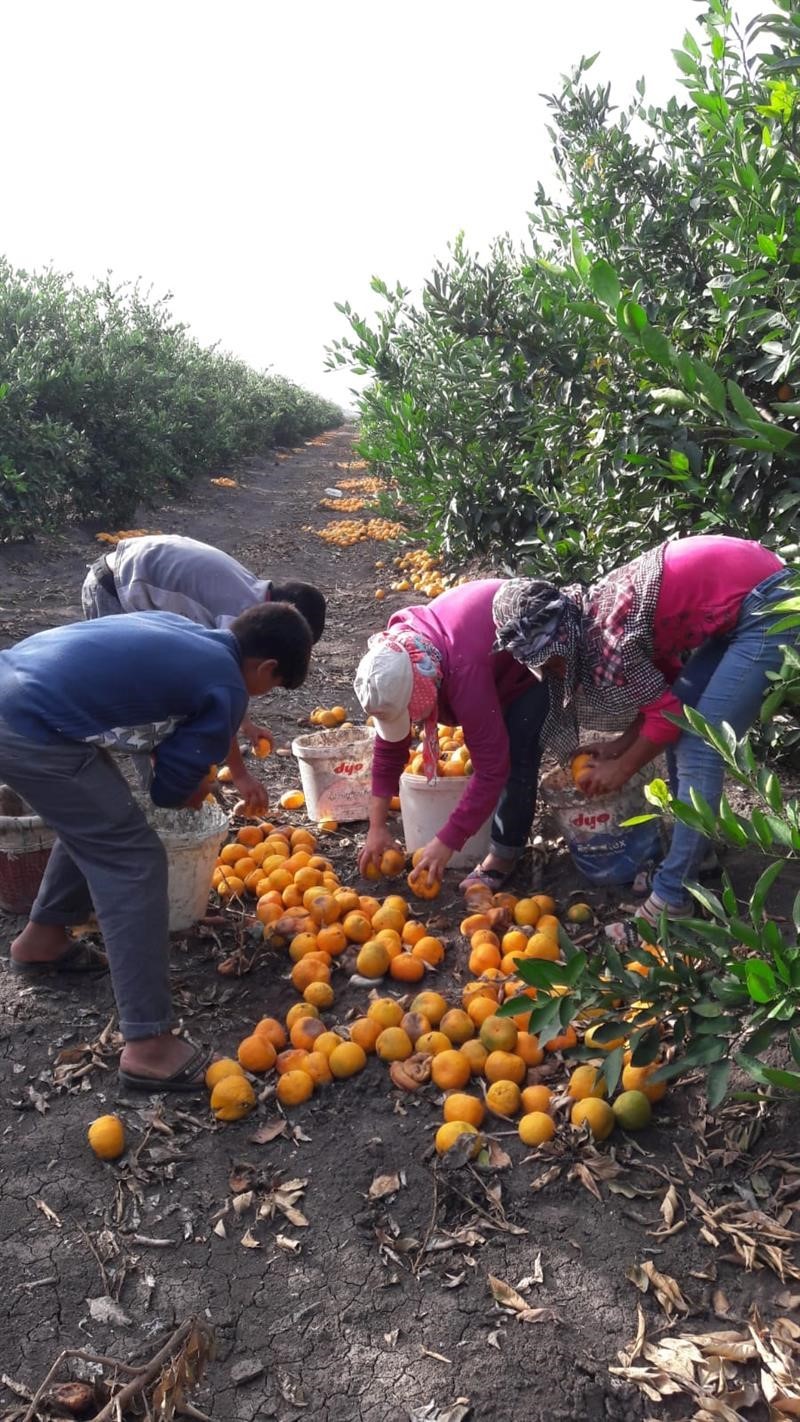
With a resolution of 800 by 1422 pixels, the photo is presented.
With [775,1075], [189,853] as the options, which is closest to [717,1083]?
[775,1075]

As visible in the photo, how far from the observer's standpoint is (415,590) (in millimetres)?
10266

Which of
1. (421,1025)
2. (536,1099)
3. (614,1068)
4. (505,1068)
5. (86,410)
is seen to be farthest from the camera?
(86,410)

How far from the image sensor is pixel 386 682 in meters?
3.40

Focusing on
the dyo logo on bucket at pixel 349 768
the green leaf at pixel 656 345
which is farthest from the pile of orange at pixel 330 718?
the green leaf at pixel 656 345

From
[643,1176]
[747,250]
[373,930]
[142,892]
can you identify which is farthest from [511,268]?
[643,1176]

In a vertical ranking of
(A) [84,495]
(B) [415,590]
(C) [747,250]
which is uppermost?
(C) [747,250]

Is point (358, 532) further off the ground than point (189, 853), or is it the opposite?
point (189, 853)

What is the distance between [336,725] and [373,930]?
2.30m

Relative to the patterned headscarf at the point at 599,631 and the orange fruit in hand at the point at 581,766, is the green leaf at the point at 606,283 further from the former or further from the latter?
the orange fruit in hand at the point at 581,766

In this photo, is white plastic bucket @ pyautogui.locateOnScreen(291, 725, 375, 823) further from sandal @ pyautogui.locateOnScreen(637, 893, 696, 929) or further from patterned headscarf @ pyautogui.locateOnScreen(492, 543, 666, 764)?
sandal @ pyautogui.locateOnScreen(637, 893, 696, 929)

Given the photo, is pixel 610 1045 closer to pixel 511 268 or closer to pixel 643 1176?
pixel 643 1176

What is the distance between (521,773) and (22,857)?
206 cm

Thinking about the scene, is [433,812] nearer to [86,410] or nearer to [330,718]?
[330,718]

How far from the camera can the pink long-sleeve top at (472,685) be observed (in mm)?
3600
